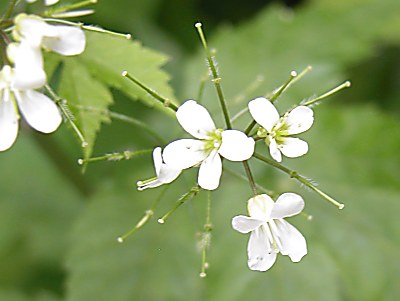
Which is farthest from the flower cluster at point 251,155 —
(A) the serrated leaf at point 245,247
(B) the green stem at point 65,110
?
(A) the serrated leaf at point 245,247

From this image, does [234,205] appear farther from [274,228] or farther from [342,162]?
[274,228]

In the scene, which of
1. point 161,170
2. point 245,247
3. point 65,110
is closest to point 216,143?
point 161,170

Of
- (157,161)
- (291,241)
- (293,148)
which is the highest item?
(157,161)

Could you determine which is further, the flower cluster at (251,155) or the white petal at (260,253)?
the white petal at (260,253)

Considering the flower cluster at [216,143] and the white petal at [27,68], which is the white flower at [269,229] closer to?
the flower cluster at [216,143]

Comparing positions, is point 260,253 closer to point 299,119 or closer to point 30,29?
point 299,119

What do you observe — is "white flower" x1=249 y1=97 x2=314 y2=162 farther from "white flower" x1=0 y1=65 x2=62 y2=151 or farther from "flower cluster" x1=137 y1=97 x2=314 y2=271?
"white flower" x1=0 y1=65 x2=62 y2=151

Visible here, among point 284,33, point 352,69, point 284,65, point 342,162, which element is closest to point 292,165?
point 342,162
